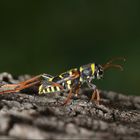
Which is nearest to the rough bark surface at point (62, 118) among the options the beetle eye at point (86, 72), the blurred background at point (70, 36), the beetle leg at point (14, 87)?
the beetle leg at point (14, 87)

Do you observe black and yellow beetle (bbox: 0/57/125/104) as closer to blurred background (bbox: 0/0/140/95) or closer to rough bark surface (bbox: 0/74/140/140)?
rough bark surface (bbox: 0/74/140/140)

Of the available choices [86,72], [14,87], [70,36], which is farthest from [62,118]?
[70,36]

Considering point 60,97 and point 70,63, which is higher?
point 70,63

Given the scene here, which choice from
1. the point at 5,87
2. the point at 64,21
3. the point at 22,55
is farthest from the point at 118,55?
the point at 5,87

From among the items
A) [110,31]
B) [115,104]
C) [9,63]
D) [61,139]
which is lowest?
[61,139]

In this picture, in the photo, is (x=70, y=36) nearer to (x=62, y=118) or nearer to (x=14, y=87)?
(x=14, y=87)

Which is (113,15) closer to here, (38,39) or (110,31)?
(110,31)
